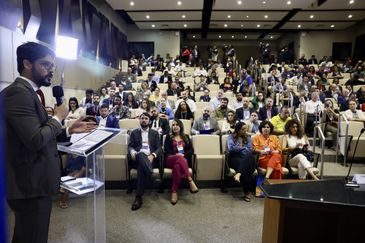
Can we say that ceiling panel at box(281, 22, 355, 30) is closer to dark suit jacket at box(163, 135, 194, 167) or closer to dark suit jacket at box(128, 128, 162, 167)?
dark suit jacket at box(163, 135, 194, 167)

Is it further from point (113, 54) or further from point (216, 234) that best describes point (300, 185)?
point (113, 54)

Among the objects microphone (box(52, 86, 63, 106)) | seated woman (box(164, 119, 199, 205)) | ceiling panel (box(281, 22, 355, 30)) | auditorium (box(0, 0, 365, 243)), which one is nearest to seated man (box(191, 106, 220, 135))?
auditorium (box(0, 0, 365, 243))

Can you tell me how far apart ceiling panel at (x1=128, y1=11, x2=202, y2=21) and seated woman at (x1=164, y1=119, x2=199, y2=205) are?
8718 mm

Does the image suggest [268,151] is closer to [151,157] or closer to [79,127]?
[151,157]

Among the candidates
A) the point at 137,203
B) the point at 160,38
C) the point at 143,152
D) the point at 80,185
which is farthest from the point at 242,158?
the point at 160,38

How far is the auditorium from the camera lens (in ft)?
4.53

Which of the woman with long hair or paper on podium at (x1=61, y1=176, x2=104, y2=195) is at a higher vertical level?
the woman with long hair

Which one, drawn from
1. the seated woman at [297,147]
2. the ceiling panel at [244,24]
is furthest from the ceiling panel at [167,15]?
A: the seated woman at [297,147]

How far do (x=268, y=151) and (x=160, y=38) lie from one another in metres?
12.7

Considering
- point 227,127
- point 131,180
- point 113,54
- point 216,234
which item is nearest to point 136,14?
point 113,54

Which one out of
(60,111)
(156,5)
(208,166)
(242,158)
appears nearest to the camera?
(60,111)

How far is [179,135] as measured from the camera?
170 inches

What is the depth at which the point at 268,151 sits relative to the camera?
4.18 m

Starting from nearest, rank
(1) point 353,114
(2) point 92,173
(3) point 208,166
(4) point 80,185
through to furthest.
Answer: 1. (4) point 80,185
2. (2) point 92,173
3. (3) point 208,166
4. (1) point 353,114
